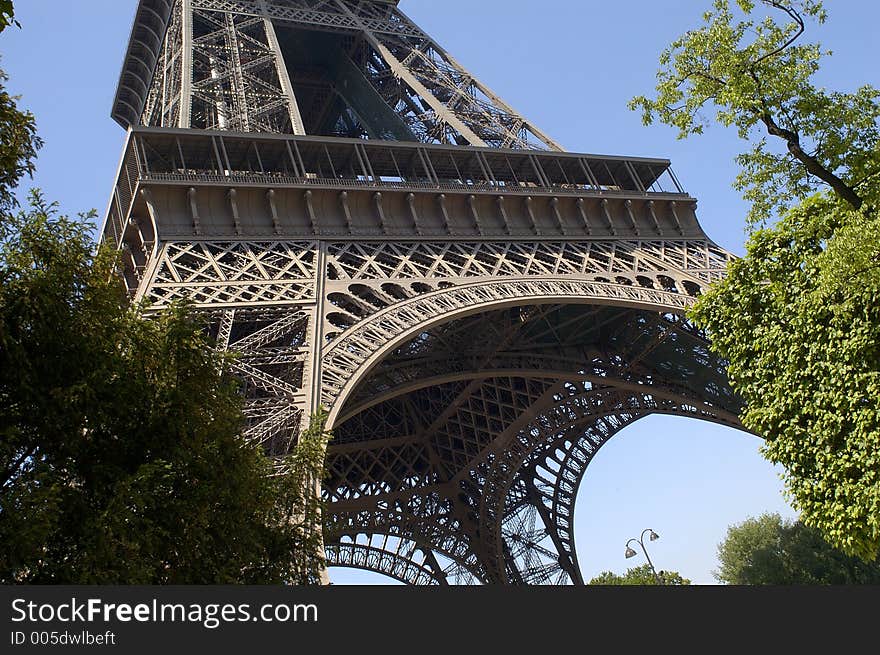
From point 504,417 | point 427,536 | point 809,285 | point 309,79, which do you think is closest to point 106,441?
point 809,285

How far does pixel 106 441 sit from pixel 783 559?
37874 millimetres

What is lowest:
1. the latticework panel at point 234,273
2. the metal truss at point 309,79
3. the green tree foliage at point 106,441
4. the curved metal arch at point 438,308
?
the green tree foliage at point 106,441

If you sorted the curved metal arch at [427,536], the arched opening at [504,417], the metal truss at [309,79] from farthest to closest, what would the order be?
the curved metal arch at [427,536]
the metal truss at [309,79]
the arched opening at [504,417]

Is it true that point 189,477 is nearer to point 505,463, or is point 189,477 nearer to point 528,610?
point 528,610

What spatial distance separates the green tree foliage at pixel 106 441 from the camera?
9.11 metres

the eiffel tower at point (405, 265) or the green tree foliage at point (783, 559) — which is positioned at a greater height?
the eiffel tower at point (405, 265)

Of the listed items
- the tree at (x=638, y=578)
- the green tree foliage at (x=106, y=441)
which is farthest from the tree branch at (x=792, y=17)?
the tree at (x=638, y=578)

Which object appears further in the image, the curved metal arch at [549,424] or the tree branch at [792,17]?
the curved metal arch at [549,424]

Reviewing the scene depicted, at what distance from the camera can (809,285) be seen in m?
15.1

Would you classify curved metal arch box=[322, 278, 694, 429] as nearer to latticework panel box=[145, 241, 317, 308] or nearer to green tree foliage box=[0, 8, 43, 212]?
latticework panel box=[145, 241, 317, 308]

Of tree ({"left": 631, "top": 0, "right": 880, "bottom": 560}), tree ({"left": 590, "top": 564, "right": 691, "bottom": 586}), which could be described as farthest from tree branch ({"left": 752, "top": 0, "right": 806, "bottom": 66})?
tree ({"left": 590, "top": 564, "right": 691, "bottom": 586})

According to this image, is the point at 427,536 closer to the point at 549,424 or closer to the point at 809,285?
the point at 549,424

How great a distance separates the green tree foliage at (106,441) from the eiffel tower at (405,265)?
2.84 metres

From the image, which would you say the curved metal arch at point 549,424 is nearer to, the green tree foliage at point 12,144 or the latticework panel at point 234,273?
the latticework panel at point 234,273
